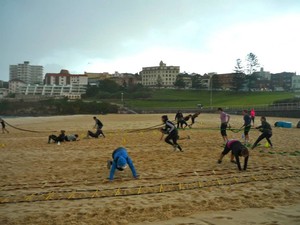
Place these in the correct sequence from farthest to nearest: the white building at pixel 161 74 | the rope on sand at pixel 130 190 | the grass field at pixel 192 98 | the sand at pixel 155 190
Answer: the white building at pixel 161 74 → the grass field at pixel 192 98 → the rope on sand at pixel 130 190 → the sand at pixel 155 190

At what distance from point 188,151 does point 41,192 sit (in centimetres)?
708

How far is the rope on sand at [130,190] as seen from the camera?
6.79 m

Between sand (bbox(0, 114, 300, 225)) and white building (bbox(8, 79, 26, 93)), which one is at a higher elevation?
white building (bbox(8, 79, 26, 93))

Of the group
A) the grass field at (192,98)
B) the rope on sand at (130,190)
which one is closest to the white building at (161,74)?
the grass field at (192,98)

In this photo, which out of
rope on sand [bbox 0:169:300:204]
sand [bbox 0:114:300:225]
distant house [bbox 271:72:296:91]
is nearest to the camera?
sand [bbox 0:114:300:225]

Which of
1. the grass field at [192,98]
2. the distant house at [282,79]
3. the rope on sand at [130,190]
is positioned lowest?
the rope on sand at [130,190]

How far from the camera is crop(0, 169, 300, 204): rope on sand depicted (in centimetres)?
679

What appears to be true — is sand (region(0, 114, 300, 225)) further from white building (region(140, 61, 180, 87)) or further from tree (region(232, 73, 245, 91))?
white building (region(140, 61, 180, 87))

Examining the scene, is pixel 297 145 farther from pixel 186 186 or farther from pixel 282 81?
pixel 282 81

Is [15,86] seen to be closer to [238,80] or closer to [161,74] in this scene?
[161,74]

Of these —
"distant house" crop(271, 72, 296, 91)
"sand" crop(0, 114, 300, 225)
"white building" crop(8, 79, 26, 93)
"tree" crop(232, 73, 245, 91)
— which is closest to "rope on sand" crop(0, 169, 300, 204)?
"sand" crop(0, 114, 300, 225)

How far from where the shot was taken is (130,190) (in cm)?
730

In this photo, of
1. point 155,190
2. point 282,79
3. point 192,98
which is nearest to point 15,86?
point 192,98

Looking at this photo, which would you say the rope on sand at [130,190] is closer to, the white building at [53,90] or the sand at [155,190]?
the sand at [155,190]
